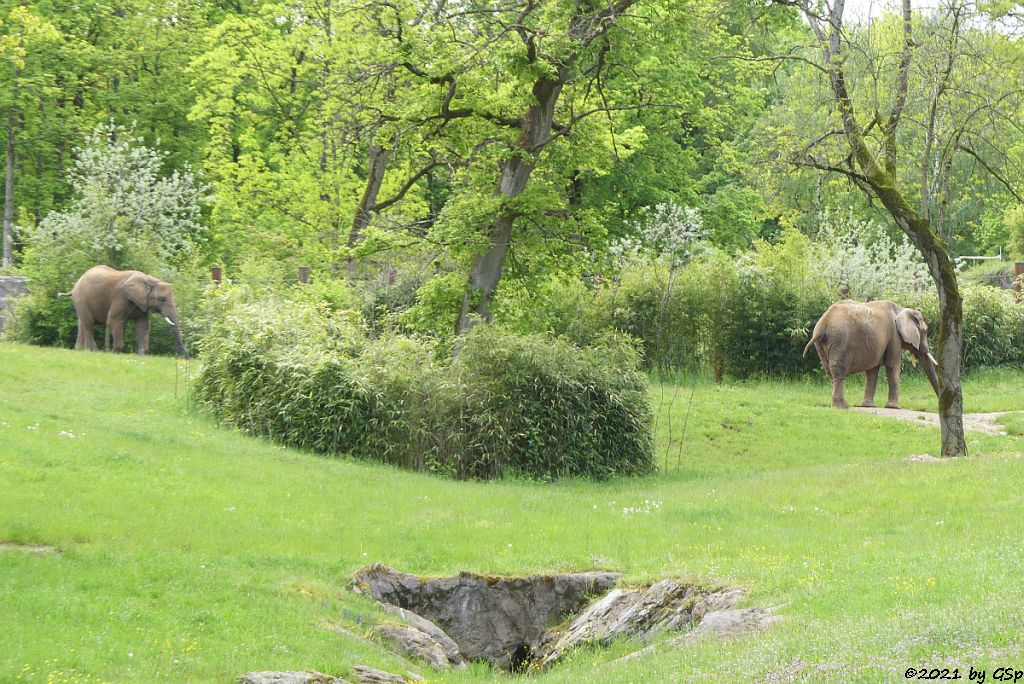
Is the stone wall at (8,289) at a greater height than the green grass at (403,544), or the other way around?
the stone wall at (8,289)

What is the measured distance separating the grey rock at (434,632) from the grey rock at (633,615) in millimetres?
913

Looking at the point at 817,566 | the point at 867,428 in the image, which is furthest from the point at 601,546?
the point at 867,428

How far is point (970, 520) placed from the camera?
43.2ft

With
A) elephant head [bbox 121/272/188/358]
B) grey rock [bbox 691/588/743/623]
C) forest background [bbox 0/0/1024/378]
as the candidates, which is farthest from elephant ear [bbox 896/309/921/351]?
grey rock [bbox 691/588/743/623]

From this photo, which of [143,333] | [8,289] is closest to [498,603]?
[143,333]

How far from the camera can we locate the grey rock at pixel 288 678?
351 inches

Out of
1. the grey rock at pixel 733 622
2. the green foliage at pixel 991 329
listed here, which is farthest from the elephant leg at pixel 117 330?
the grey rock at pixel 733 622

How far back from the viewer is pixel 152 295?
31359 mm

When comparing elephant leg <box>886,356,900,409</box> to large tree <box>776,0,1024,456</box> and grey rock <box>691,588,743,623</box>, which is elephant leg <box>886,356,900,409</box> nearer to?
large tree <box>776,0,1024,456</box>

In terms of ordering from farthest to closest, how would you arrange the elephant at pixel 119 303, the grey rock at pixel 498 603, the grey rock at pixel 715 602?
the elephant at pixel 119 303 < the grey rock at pixel 498 603 < the grey rock at pixel 715 602

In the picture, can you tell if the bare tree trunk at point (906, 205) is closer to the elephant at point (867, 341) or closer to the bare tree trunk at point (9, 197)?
the elephant at point (867, 341)

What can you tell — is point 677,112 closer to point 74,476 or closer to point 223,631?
point 74,476

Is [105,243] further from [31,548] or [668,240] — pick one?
[31,548]

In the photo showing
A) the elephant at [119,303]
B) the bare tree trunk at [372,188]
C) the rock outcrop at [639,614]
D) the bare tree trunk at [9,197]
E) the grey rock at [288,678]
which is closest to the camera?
the grey rock at [288,678]
